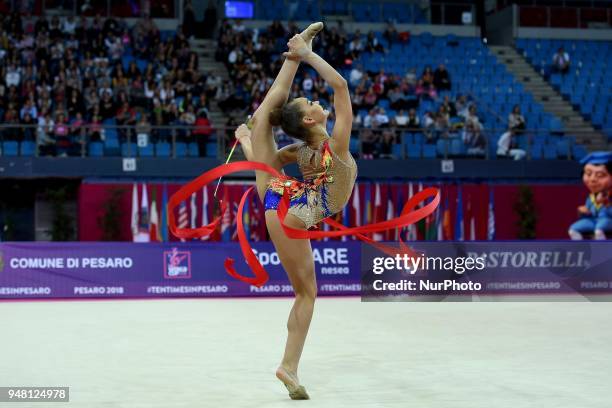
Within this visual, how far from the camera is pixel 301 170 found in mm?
6434

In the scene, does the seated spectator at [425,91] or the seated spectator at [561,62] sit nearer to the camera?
the seated spectator at [425,91]

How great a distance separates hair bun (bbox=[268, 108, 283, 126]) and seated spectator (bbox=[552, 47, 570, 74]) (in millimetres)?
25470

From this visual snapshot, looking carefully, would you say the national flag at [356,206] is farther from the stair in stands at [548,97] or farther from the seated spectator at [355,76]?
the stair in stands at [548,97]

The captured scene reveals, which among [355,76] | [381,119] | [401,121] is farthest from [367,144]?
[355,76]

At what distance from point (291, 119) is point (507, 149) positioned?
19184 millimetres

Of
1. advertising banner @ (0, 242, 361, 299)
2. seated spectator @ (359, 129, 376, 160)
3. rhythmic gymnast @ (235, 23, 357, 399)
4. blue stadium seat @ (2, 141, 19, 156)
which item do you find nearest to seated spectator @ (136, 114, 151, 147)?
blue stadium seat @ (2, 141, 19, 156)

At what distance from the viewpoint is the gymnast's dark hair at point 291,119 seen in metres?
6.27

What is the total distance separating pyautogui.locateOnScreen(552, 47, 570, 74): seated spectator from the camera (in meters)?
30.1

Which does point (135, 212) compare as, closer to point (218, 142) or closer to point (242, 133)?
point (218, 142)

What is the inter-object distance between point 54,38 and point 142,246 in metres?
12.0

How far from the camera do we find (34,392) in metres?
6.38

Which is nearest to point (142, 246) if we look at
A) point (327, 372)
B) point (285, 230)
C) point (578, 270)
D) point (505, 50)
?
point (578, 270)

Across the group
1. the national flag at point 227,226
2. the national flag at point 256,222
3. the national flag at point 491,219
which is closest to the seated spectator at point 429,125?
the national flag at point 491,219

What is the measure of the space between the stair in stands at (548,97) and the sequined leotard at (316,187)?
774 inches
